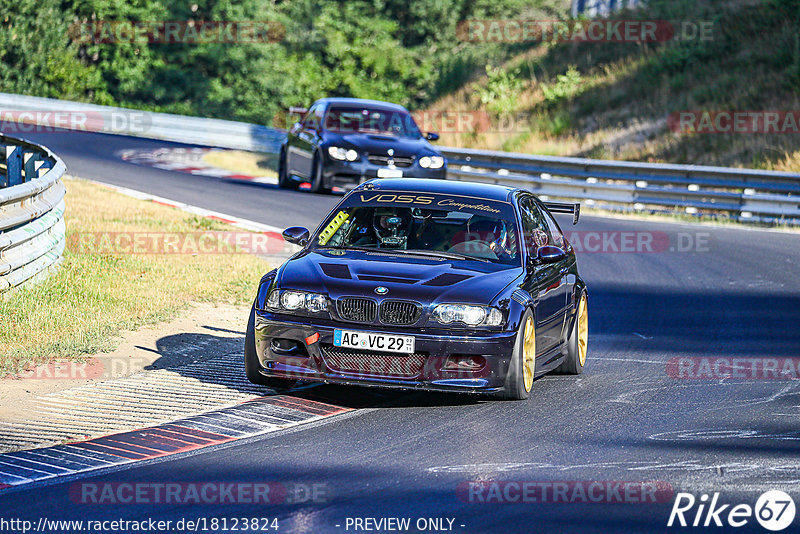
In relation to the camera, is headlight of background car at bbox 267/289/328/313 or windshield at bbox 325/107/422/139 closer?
headlight of background car at bbox 267/289/328/313

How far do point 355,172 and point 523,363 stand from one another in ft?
44.4

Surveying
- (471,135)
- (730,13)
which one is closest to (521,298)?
(471,135)

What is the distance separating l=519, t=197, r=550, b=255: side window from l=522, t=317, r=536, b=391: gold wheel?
34.8 inches

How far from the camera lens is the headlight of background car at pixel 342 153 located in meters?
21.5

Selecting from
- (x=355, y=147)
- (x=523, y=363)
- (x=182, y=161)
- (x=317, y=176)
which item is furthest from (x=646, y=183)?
(x=523, y=363)

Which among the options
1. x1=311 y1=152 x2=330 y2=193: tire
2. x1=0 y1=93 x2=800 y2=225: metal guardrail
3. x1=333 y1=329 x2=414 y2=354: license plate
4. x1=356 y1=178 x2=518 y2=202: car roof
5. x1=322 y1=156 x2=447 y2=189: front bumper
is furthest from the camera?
x1=0 y1=93 x2=800 y2=225: metal guardrail

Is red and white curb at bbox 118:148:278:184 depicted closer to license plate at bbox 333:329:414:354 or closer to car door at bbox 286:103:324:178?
car door at bbox 286:103:324:178

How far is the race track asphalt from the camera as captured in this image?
224 inches

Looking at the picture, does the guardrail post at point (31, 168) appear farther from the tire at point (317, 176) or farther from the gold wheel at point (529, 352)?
the gold wheel at point (529, 352)

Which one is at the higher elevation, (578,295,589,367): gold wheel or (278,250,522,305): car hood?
(278,250,522,305): car hood

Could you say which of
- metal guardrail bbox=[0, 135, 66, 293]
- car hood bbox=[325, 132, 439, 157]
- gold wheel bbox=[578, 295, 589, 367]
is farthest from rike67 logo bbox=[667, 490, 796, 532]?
car hood bbox=[325, 132, 439, 157]

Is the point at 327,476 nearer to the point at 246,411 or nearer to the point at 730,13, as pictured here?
the point at 246,411

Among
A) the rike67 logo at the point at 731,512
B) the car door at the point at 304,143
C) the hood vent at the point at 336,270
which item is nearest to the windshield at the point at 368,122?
the car door at the point at 304,143

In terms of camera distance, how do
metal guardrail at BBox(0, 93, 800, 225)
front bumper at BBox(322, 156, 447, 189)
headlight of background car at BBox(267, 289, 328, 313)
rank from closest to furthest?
headlight of background car at BBox(267, 289, 328, 313) < front bumper at BBox(322, 156, 447, 189) < metal guardrail at BBox(0, 93, 800, 225)
